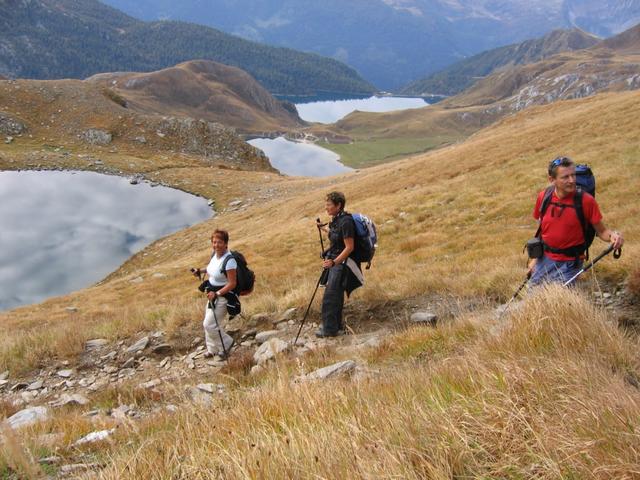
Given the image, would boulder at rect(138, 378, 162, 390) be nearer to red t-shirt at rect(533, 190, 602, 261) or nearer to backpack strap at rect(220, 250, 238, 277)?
backpack strap at rect(220, 250, 238, 277)

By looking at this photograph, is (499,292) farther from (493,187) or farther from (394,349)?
(493,187)

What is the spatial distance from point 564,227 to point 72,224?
39566mm

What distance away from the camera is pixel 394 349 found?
5.81 metres

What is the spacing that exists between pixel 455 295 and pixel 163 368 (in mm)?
5343

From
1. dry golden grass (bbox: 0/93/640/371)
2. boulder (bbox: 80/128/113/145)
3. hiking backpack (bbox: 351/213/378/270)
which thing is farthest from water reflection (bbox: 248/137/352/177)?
hiking backpack (bbox: 351/213/378/270)

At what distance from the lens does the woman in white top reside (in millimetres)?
7785

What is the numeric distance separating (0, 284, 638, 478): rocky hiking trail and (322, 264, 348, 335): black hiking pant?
25 centimetres

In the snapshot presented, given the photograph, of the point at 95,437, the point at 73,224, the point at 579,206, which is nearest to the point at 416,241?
the point at 579,206

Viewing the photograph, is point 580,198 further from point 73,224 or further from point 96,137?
point 96,137

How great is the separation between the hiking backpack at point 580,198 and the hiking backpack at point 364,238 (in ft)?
8.41

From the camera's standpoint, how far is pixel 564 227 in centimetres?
551

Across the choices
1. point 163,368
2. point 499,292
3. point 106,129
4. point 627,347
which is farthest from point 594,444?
point 106,129

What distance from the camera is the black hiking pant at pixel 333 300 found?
7.61m

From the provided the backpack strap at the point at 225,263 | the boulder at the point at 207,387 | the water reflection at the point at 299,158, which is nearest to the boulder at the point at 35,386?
the backpack strap at the point at 225,263
